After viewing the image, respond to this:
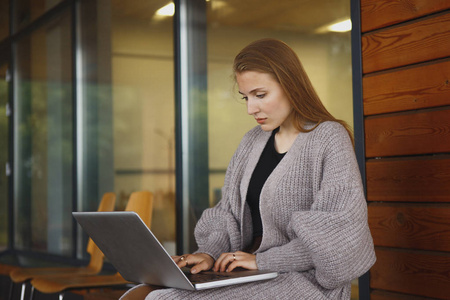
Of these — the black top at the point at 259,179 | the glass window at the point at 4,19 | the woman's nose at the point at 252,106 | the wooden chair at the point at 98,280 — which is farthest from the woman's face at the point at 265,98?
the glass window at the point at 4,19

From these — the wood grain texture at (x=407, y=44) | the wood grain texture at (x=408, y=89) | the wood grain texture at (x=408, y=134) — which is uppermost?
the wood grain texture at (x=407, y=44)

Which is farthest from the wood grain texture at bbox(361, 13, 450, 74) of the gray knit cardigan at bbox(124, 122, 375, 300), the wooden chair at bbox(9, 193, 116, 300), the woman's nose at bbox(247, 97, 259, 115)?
the wooden chair at bbox(9, 193, 116, 300)

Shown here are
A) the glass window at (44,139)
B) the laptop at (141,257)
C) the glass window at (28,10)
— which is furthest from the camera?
the glass window at (28,10)

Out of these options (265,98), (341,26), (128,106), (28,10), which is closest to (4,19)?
(28,10)

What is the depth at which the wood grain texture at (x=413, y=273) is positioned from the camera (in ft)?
6.56

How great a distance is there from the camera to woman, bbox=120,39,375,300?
165 centimetres

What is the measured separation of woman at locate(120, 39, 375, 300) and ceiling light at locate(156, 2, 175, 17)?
196cm

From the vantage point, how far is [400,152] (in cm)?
215

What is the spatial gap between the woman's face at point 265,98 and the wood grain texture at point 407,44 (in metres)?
0.50

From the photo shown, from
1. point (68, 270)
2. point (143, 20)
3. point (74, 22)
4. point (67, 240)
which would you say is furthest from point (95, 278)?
point (74, 22)

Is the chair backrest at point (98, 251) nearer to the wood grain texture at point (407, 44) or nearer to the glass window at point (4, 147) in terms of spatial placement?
the wood grain texture at point (407, 44)

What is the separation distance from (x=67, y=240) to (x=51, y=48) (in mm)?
1817

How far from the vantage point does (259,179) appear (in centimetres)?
199

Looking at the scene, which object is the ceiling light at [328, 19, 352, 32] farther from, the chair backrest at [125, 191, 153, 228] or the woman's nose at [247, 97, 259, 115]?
the chair backrest at [125, 191, 153, 228]
